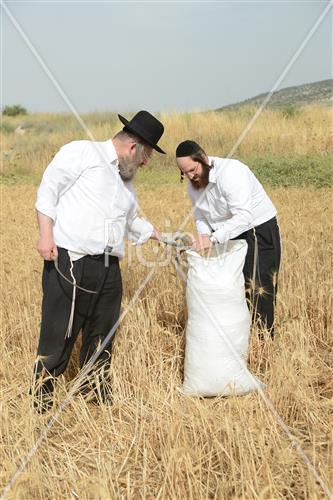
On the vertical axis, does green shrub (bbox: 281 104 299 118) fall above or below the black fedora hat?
below

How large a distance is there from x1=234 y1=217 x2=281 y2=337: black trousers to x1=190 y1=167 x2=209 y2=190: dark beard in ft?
1.21

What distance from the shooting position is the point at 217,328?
2.73 meters

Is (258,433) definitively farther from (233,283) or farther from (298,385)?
(233,283)

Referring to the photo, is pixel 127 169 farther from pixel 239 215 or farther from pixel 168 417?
pixel 168 417

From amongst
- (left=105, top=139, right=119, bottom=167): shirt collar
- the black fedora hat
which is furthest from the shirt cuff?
the black fedora hat

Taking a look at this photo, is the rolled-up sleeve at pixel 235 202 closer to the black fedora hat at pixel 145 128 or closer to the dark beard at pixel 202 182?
the dark beard at pixel 202 182

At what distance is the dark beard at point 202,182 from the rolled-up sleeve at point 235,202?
84 mm

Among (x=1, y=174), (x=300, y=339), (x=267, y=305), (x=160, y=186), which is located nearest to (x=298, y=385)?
(x=300, y=339)

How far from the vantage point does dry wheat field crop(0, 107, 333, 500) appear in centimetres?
187

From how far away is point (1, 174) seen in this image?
42.3 ft

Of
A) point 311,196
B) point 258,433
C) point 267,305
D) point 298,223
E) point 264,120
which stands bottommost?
point 264,120

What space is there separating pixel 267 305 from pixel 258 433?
3.88 ft

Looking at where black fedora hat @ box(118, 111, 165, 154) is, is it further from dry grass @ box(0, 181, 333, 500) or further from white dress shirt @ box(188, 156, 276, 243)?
dry grass @ box(0, 181, 333, 500)

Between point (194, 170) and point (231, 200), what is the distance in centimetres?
25
